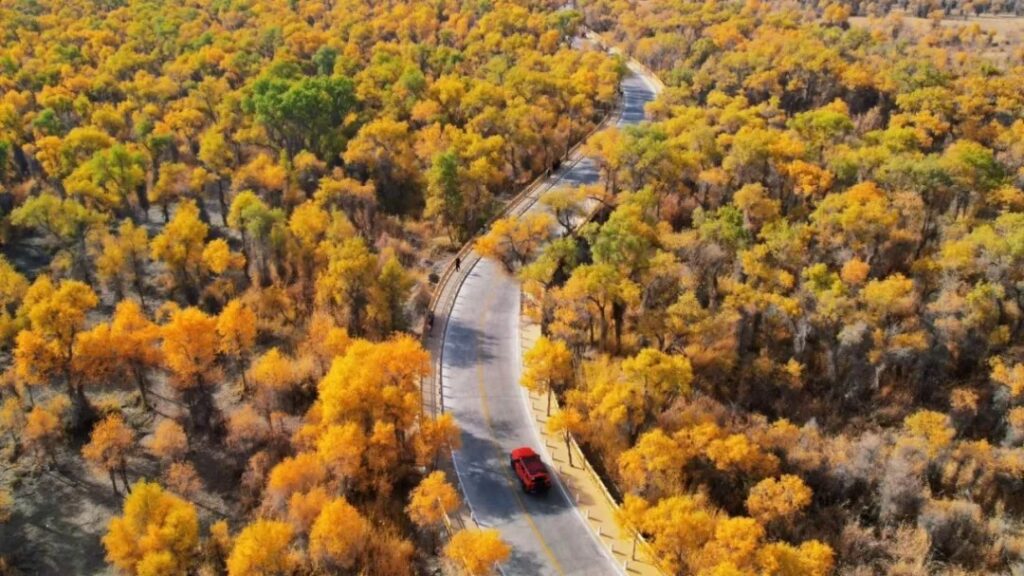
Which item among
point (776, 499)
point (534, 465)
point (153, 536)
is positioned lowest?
point (153, 536)

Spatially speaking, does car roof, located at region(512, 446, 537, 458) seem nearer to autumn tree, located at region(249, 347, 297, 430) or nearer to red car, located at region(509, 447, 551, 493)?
red car, located at region(509, 447, 551, 493)

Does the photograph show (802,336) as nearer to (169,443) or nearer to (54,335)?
(169,443)

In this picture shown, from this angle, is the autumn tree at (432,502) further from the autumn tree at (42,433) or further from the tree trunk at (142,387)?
the autumn tree at (42,433)

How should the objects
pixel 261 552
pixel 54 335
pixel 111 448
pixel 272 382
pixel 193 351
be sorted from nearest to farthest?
pixel 261 552 → pixel 111 448 → pixel 193 351 → pixel 54 335 → pixel 272 382

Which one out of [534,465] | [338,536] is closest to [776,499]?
[534,465]

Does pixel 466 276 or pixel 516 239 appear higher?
pixel 516 239

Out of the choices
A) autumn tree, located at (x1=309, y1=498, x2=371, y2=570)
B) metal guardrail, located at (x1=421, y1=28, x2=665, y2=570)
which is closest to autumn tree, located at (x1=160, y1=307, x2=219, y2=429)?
metal guardrail, located at (x1=421, y1=28, x2=665, y2=570)

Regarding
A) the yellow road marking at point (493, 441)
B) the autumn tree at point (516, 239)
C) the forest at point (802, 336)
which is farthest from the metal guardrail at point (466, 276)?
the autumn tree at point (516, 239)
